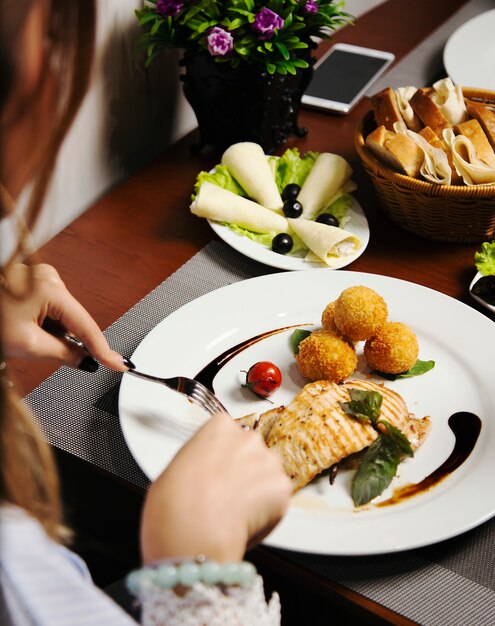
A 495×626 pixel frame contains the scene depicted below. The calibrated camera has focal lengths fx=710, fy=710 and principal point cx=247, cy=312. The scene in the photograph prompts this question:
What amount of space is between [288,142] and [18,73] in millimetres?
1396

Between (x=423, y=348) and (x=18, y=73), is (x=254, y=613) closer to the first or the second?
(x=18, y=73)

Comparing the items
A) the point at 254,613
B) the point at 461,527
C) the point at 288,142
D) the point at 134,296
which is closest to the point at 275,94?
the point at 288,142

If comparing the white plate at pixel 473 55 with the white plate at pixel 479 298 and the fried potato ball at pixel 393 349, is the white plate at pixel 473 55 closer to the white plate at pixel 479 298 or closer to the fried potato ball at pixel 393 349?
the white plate at pixel 479 298

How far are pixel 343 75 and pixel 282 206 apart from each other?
766 mm

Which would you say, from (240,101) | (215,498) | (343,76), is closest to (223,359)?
(215,498)

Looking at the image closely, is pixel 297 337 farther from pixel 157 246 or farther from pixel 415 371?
pixel 157 246

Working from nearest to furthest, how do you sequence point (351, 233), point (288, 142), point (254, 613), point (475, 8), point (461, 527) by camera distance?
point (254, 613), point (461, 527), point (351, 233), point (288, 142), point (475, 8)

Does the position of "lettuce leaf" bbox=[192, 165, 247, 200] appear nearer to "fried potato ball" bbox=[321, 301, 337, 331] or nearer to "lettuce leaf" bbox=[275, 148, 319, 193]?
"lettuce leaf" bbox=[275, 148, 319, 193]

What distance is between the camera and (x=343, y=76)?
7.27ft

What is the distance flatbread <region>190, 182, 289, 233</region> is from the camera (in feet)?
5.20

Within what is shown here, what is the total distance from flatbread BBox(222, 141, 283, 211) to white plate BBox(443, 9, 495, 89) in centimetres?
75

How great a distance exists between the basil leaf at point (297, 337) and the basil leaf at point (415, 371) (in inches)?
5.8

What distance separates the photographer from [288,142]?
6.45 feet

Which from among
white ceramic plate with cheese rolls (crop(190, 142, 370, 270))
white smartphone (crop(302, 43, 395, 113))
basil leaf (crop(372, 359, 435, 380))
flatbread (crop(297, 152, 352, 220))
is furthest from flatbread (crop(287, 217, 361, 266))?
white smartphone (crop(302, 43, 395, 113))
